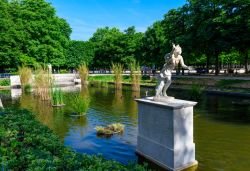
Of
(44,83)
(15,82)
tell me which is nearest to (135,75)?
(44,83)

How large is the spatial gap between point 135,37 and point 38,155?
146 feet

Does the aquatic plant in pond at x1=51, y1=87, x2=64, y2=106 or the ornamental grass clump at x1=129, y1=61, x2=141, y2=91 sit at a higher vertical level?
the ornamental grass clump at x1=129, y1=61, x2=141, y2=91

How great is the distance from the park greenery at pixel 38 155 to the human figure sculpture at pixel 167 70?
3253 millimetres

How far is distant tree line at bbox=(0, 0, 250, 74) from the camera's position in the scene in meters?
26.0

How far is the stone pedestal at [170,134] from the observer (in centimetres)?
674

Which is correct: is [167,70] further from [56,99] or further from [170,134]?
[56,99]

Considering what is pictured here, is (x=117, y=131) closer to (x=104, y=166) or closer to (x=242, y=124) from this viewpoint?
(x=242, y=124)

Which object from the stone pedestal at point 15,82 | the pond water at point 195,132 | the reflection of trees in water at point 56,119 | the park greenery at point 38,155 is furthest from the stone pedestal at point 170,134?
the stone pedestal at point 15,82

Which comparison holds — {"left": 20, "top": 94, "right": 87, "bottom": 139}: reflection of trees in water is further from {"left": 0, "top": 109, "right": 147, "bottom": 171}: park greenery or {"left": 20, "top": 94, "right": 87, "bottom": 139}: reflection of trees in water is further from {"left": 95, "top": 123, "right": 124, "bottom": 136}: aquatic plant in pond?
{"left": 0, "top": 109, "right": 147, "bottom": 171}: park greenery

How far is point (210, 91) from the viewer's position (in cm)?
2248

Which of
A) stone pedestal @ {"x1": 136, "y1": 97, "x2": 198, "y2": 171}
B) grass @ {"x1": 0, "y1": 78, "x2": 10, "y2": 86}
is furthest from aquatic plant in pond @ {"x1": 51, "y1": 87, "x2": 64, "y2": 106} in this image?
grass @ {"x1": 0, "y1": 78, "x2": 10, "y2": 86}

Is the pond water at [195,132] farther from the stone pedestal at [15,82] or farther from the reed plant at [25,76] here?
the stone pedestal at [15,82]

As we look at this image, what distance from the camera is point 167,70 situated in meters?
7.63

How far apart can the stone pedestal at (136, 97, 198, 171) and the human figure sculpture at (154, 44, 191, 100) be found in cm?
39
